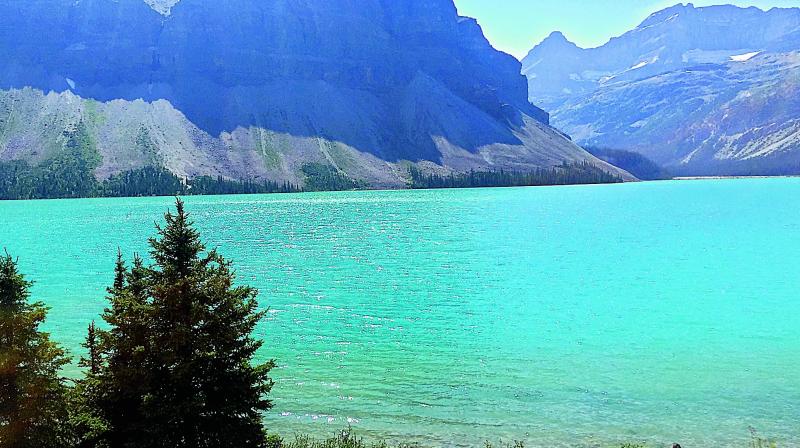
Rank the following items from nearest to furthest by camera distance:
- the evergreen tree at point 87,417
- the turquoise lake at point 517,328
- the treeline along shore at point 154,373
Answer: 1. the treeline along shore at point 154,373
2. the evergreen tree at point 87,417
3. the turquoise lake at point 517,328

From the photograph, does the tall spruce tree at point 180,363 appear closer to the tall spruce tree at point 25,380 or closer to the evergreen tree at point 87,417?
the evergreen tree at point 87,417

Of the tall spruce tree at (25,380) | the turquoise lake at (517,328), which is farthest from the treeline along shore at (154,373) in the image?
the turquoise lake at (517,328)

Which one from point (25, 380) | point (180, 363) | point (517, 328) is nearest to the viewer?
point (25, 380)

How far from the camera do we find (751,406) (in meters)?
29.4

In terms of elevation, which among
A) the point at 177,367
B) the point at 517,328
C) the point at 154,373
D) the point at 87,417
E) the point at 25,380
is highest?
the point at 177,367

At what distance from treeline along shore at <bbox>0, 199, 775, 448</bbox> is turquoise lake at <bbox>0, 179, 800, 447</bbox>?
11535 mm

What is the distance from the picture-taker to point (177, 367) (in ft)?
49.0

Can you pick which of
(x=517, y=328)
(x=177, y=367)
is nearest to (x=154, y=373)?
(x=177, y=367)

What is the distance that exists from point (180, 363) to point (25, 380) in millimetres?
3309

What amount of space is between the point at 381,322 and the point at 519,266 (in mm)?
32679

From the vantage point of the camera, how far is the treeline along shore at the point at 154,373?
47.9 feet

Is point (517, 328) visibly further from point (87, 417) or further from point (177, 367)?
point (87, 417)

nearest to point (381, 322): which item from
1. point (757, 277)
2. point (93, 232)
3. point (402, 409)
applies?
point (402, 409)

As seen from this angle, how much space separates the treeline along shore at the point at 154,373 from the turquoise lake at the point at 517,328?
11535 millimetres
